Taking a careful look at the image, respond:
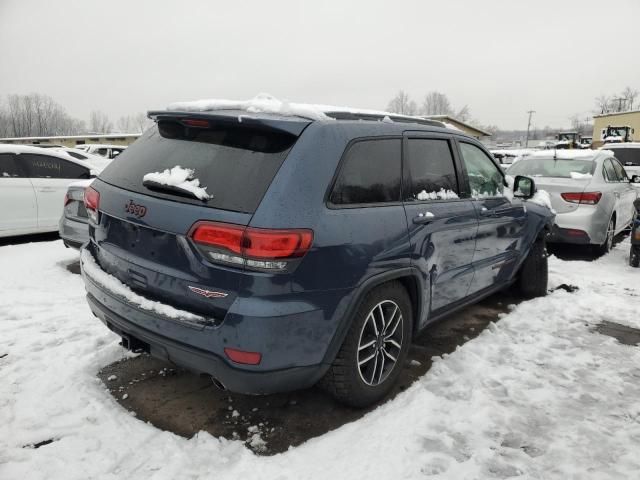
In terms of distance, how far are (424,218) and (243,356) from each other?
60.3 inches

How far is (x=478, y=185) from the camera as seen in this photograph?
410 cm

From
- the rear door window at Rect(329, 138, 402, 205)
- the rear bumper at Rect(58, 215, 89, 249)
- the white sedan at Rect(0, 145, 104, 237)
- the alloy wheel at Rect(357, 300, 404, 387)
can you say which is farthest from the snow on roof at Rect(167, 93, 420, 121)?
the white sedan at Rect(0, 145, 104, 237)

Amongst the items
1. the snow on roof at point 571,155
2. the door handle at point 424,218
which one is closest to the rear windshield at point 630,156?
the snow on roof at point 571,155

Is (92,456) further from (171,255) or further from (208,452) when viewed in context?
(171,255)

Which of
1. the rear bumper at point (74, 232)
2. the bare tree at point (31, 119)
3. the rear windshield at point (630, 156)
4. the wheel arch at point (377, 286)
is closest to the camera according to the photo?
the wheel arch at point (377, 286)

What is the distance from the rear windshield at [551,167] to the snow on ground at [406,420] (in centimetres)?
406

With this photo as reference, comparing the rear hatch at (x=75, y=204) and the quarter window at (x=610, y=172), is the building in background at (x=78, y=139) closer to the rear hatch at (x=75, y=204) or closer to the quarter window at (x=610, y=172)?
the rear hatch at (x=75, y=204)

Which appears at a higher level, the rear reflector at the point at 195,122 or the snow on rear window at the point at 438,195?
the rear reflector at the point at 195,122

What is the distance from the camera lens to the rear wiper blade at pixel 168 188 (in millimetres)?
2487

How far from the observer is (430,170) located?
3.45 metres

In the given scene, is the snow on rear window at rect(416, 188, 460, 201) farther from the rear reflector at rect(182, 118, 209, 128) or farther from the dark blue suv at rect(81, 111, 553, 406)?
the rear reflector at rect(182, 118, 209, 128)

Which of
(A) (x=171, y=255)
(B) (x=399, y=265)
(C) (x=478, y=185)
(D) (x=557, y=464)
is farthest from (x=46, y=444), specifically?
(C) (x=478, y=185)

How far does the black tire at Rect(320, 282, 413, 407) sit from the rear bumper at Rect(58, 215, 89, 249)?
3748 millimetres

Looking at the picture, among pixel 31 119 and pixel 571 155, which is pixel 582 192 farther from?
pixel 31 119
